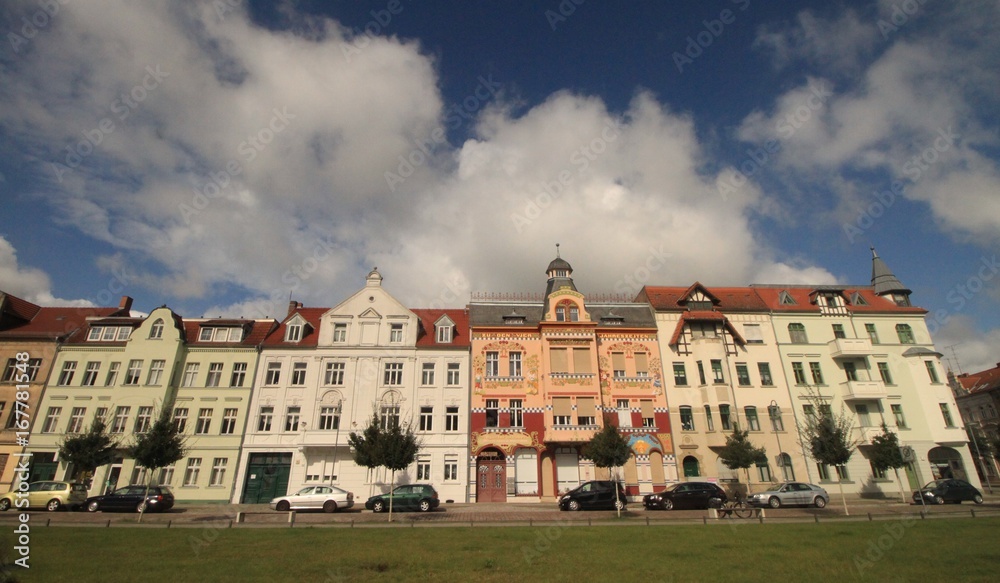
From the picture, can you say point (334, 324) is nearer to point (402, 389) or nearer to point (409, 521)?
point (402, 389)

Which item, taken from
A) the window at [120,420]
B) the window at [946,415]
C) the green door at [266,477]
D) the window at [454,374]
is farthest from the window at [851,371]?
the window at [120,420]

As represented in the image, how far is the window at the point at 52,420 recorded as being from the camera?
3384 centimetres

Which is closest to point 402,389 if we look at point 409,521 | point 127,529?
point 409,521

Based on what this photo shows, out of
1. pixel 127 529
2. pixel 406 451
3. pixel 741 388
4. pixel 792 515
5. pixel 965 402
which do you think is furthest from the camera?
pixel 965 402

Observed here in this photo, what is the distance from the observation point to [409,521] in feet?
71.2

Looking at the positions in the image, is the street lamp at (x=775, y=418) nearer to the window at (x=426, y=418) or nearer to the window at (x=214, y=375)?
the window at (x=426, y=418)

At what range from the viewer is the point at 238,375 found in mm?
36125

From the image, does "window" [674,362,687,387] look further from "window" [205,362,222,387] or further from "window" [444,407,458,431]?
"window" [205,362,222,387]

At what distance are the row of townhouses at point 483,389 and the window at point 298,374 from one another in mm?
149

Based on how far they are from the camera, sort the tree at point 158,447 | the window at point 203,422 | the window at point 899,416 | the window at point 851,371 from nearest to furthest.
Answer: the tree at point 158,447 < the window at point 203,422 < the window at point 899,416 < the window at point 851,371

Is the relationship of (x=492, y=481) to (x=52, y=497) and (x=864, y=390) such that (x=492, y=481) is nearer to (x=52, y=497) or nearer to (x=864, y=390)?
(x=52, y=497)

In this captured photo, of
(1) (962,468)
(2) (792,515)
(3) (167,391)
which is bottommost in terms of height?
(2) (792,515)

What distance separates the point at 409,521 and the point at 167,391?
78.1 feet

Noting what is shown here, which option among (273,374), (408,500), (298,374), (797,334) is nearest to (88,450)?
(273,374)
